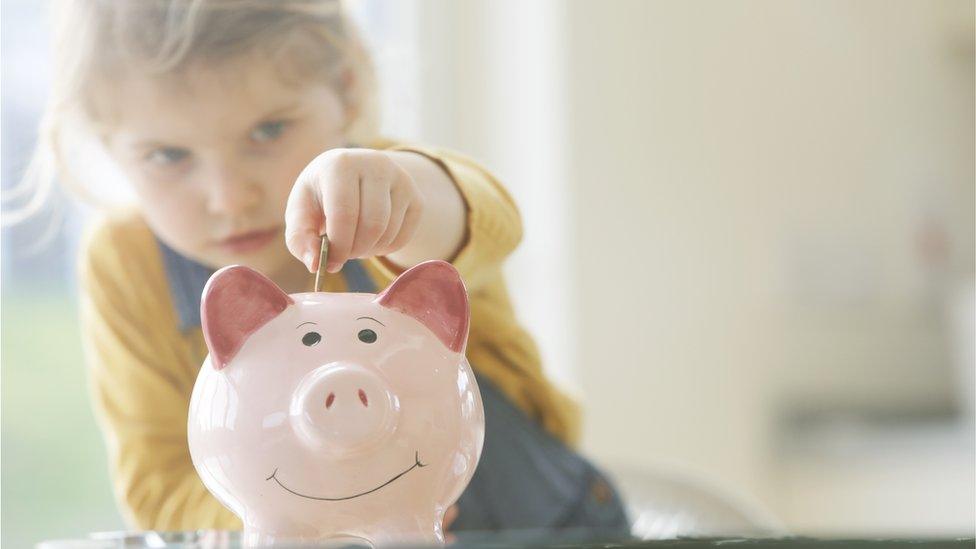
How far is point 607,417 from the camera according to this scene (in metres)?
1.78

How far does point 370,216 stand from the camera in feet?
1.35

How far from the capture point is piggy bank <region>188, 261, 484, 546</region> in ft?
1.14

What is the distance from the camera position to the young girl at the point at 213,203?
51 cm

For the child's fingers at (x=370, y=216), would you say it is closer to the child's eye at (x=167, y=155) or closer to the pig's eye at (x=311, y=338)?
the pig's eye at (x=311, y=338)

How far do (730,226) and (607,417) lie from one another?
41 centimetres

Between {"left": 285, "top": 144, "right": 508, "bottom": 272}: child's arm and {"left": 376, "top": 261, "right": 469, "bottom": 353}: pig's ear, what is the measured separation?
0.03 m

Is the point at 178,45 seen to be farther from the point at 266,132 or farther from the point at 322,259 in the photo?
the point at 322,259

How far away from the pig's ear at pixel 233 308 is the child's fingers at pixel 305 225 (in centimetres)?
4

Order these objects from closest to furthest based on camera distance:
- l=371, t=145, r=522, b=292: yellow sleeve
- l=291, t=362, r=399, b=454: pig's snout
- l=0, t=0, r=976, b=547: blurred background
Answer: l=291, t=362, r=399, b=454: pig's snout → l=371, t=145, r=522, b=292: yellow sleeve → l=0, t=0, r=976, b=547: blurred background

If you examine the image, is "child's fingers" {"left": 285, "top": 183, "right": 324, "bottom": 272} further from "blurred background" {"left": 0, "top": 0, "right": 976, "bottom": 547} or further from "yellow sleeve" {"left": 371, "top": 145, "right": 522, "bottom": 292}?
"blurred background" {"left": 0, "top": 0, "right": 976, "bottom": 547}

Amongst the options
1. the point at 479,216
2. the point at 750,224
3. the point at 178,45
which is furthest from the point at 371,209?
the point at 750,224

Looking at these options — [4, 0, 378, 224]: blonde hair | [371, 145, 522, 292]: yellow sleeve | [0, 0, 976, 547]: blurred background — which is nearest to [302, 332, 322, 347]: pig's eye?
[371, 145, 522, 292]: yellow sleeve

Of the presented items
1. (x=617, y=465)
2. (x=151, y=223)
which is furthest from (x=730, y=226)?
(x=151, y=223)

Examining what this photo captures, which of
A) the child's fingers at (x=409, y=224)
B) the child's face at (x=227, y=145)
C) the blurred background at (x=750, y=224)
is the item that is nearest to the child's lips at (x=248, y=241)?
the child's face at (x=227, y=145)
